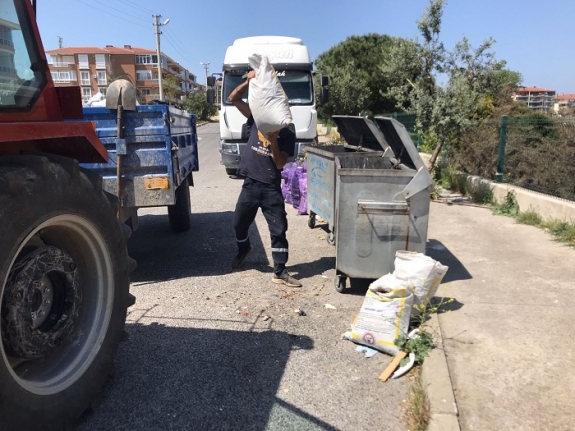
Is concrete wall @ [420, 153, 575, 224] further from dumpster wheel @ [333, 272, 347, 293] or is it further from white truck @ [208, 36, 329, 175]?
white truck @ [208, 36, 329, 175]

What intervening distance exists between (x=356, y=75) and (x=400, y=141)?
27753 millimetres

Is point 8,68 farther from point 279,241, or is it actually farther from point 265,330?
point 279,241

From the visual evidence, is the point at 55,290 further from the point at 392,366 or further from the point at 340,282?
the point at 340,282

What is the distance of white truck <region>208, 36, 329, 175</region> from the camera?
472 inches

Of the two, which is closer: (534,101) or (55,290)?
(55,290)

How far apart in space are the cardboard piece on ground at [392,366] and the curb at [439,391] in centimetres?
18

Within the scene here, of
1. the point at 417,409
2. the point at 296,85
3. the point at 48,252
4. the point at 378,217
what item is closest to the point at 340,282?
the point at 378,217

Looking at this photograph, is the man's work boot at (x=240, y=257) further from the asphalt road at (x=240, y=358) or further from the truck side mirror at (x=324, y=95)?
the truck side mirror at (x=324, y=95)

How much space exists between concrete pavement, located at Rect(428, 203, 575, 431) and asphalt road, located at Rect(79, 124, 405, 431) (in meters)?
0.55

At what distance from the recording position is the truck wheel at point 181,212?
22.6ft

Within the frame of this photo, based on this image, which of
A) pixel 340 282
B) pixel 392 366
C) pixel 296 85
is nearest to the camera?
pixel 392 366

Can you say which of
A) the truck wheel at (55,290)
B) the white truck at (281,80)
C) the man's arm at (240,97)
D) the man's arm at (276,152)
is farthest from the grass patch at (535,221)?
the truck wheel at (55,290)

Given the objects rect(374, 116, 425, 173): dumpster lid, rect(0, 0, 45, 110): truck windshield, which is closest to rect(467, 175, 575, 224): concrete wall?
rect(374, 116, 425, 173): dumpster lid

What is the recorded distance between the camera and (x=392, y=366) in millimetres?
3408
